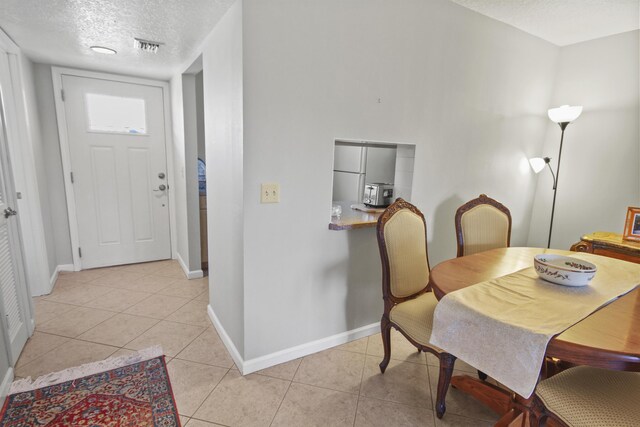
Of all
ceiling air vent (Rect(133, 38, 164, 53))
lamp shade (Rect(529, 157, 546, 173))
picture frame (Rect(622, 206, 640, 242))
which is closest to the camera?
ceiling air vent (Rect(133, 38, 164, 53))

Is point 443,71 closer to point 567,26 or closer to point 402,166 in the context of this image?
point 402,166

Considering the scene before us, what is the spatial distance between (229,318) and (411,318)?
46.8 inches

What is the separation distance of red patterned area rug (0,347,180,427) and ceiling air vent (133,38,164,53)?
2.18m

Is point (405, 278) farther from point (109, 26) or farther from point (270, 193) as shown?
point (109, 26)

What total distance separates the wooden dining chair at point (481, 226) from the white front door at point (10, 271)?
2.80 metres

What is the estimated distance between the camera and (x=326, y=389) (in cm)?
185

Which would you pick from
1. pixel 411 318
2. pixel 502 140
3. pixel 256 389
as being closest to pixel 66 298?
pixel 256 389

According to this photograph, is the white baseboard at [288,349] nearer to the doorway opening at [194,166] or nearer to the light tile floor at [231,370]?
the light tile floor at [231,370]

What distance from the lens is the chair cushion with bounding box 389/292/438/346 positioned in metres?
1.63

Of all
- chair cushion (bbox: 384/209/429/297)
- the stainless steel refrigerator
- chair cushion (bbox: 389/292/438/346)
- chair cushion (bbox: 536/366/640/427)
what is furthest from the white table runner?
the stainless steel refrigerator

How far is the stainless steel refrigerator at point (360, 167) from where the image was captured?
9.73 feet

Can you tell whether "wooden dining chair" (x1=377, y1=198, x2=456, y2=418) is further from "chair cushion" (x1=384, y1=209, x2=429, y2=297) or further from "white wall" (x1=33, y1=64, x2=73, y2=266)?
"white wall" (x1=33, y1=64, x2=73, y2=266)

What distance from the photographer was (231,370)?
1982mm

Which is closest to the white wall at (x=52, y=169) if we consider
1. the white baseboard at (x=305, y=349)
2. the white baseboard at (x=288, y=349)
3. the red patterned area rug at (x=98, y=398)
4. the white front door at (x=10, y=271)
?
the white front door at (x=10, y=271)
